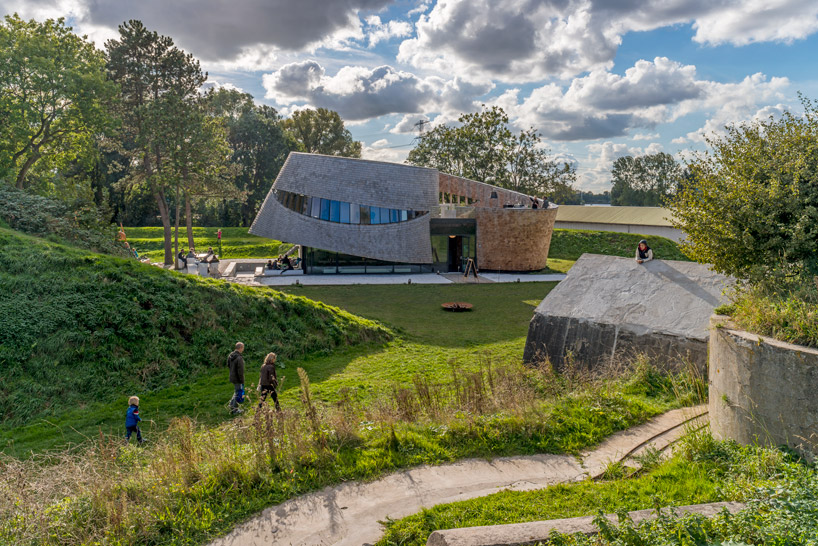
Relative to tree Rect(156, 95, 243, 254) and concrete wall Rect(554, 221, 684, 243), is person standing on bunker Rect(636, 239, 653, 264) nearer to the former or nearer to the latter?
tree Rect(156, 95, 243, 254)

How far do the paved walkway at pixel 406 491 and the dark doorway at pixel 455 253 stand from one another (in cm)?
2518

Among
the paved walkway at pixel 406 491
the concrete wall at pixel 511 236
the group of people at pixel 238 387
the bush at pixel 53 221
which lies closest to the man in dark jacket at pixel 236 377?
the group of people at pixel 238 387

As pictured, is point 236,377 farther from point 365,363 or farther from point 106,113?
point 106,113

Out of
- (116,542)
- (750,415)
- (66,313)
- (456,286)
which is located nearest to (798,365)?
(750,415)

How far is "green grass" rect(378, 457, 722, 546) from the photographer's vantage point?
445 cm

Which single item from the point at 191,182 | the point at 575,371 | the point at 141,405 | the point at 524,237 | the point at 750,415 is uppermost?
the point at 191,182

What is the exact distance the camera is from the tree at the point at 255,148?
53.7 m

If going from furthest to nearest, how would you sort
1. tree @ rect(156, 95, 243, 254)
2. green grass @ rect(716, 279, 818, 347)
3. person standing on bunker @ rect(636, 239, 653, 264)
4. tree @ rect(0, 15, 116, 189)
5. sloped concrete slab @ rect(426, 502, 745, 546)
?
tree @ rect(156, 95, 243, 254), tree @ rect(0, 15, 116, 189), person standing on bunker @ rect(636, 239, 653, 264), green grass @ rect(716, 279, 818, 347), sloped concrete slab @ rect(426, 502, 745, 546)

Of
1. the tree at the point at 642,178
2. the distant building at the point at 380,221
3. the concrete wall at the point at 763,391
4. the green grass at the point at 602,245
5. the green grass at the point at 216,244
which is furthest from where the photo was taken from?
the tree at the point at 642,178

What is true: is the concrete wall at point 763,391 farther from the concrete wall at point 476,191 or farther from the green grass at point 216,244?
the green grass at point 216,244

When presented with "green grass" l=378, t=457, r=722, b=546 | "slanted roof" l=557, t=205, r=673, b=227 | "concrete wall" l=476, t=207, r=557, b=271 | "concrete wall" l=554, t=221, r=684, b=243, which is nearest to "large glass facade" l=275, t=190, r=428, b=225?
"concrete wall" l=476, t=207, r=557, b=271

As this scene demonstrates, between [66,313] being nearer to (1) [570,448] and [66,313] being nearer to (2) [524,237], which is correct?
(1) [570,448]

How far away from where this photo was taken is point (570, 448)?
6.21m

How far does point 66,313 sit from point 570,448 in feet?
36.4
